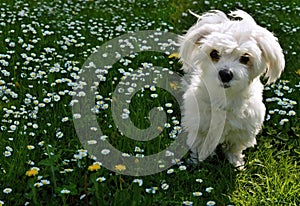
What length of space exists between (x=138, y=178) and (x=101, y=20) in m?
3.58

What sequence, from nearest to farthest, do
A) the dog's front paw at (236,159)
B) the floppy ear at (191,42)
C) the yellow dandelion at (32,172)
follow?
the yellow dandelion at (32,172)
the floppy ear at (191,42)
the dog's front paw at (236,159)

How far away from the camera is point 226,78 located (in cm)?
382

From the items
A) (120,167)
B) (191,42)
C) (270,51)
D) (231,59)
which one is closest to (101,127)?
(120,167)

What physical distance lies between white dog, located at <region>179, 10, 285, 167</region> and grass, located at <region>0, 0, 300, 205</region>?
0.21 metres

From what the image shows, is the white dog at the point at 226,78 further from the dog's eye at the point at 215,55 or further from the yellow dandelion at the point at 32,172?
the yellow dandelion at the point at 32,172

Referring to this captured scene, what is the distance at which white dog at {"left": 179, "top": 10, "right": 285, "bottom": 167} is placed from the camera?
385 centimetres

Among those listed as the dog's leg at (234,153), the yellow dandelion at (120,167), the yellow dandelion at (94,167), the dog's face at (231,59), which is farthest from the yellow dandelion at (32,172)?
the dog's leg at (234,153)

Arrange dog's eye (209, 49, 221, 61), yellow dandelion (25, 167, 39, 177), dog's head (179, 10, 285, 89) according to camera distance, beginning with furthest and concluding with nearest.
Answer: dog's eye (209, 49, 221, 61)
dog's head (179, 10, 285, 89)
yellow dandelion (25, 167, 39, 177)

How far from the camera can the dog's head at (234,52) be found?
12.5ft

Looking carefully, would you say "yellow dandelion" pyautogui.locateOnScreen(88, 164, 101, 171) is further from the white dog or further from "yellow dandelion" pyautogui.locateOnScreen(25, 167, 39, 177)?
the white dog

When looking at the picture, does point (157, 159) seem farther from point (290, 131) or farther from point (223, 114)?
point (290, 131)

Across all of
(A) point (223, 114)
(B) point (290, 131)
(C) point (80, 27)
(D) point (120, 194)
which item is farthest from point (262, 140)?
(C) point (80, 27)

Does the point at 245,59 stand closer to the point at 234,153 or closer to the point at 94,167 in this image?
the point at 234,153

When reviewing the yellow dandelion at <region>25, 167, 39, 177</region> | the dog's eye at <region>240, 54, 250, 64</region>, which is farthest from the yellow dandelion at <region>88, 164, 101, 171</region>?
the dog's eye at <region>240, 54, 250, 64</region>
